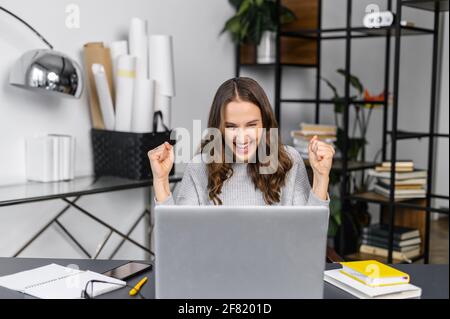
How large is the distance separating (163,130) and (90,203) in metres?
0.50

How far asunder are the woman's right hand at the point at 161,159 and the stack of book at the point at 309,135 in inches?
85.5

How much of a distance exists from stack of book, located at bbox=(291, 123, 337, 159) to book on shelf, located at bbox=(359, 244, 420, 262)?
0.65 m

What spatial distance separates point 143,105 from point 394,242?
1682 mm

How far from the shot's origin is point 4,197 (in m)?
2.30

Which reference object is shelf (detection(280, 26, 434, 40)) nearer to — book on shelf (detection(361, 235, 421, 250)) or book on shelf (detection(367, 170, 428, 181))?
book on shelf (detection(367, 170, 428, 181))

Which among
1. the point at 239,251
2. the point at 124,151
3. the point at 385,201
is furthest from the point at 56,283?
the point at 385,201

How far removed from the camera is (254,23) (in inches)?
138

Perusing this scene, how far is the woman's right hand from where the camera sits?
1.53 meters

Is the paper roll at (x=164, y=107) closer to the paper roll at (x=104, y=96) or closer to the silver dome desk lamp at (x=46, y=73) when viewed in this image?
the paper roll at (x=104, y=96)

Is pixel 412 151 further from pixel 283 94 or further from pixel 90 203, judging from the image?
pixel 90 203

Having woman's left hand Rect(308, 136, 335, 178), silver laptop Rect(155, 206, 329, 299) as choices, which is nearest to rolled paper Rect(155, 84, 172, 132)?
woman's left hand Rect(308, 136, 335, 178)

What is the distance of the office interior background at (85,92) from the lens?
2.65 metres

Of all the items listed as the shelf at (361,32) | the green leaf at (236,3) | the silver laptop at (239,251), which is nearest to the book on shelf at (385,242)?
the shelf at (361,32)

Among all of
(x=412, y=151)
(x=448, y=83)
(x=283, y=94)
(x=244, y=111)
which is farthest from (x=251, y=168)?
(x=448, y=83)
